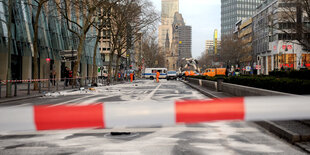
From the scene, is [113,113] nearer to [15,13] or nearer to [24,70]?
[15,13]

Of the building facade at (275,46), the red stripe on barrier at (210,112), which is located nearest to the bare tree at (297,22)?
the building facade at (275,46)

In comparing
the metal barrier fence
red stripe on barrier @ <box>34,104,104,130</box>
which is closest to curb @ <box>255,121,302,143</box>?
red stripe on barrier @ <box>34,104,104,130</box>

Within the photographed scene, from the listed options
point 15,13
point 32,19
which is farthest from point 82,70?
point 15,13

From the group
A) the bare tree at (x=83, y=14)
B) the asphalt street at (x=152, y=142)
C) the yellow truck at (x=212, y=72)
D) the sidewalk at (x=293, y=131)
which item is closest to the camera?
the asphalt street at (x=152, y=142)

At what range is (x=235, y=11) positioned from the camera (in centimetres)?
13925

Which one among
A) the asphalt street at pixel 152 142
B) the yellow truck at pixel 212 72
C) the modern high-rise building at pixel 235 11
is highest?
the modern high-rise building at pixel 235 11

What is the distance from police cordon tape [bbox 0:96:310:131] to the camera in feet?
7.77

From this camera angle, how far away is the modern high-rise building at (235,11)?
139 metres

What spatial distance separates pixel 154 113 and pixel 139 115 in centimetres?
11

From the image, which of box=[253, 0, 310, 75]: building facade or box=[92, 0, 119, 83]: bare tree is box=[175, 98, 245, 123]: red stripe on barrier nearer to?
box=[92, 0, 119, 83]: bare tree

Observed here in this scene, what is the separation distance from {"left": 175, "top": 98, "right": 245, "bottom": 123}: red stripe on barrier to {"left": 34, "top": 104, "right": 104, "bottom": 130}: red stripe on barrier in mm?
588

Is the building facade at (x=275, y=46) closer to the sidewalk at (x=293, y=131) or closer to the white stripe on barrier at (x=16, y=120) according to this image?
the sidewalk at (x=293, y=131)

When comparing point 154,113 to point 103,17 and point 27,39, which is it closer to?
point 103,17

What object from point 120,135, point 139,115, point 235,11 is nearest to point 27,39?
point 120,135
